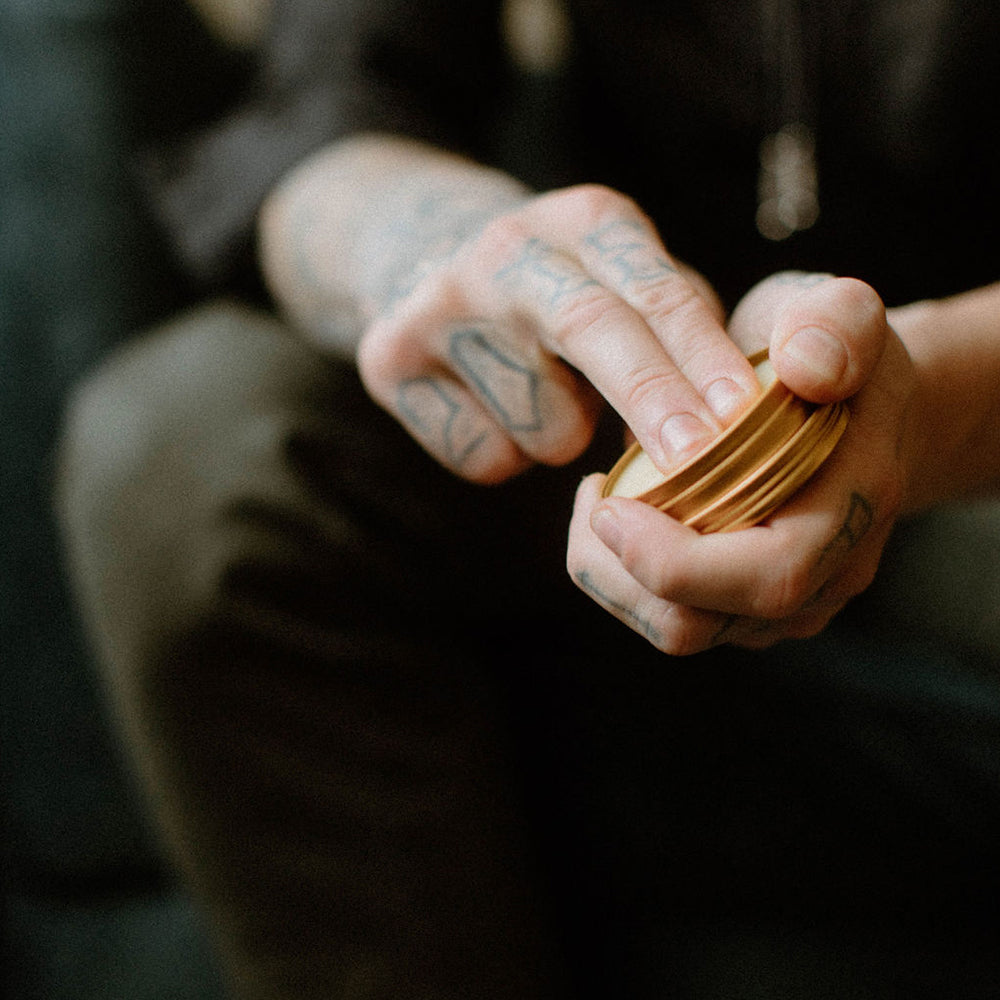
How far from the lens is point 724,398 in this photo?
227 mm

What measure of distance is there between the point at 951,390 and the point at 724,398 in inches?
4.5

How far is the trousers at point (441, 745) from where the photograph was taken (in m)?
0.36

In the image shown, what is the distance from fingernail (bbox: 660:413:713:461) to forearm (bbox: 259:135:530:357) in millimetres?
174

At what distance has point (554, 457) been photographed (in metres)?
0.30

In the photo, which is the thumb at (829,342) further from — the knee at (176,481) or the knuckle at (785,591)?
the knee at (176,481)

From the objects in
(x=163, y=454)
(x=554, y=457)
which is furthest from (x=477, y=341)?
(x=163, y=454)

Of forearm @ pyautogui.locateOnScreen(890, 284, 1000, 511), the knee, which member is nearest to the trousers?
the knee

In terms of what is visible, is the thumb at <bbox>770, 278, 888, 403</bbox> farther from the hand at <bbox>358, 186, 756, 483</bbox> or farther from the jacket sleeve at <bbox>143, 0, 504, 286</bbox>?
the jacket sleeve at <bbox>143, 0, 504, 286</bbox>

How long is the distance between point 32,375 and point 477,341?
385mm

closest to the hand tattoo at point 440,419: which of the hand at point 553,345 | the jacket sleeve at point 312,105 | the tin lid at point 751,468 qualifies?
the hand at point 553,345

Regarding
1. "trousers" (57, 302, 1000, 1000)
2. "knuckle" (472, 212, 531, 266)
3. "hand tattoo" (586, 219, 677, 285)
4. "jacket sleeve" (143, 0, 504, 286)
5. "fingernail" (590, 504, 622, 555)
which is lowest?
"trousers" (57, 302, 1000, 1000)

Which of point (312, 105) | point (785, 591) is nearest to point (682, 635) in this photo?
point (785, 591)

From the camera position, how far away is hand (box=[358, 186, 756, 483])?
237 mm

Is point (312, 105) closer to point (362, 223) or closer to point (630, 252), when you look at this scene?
point (362, 223)
